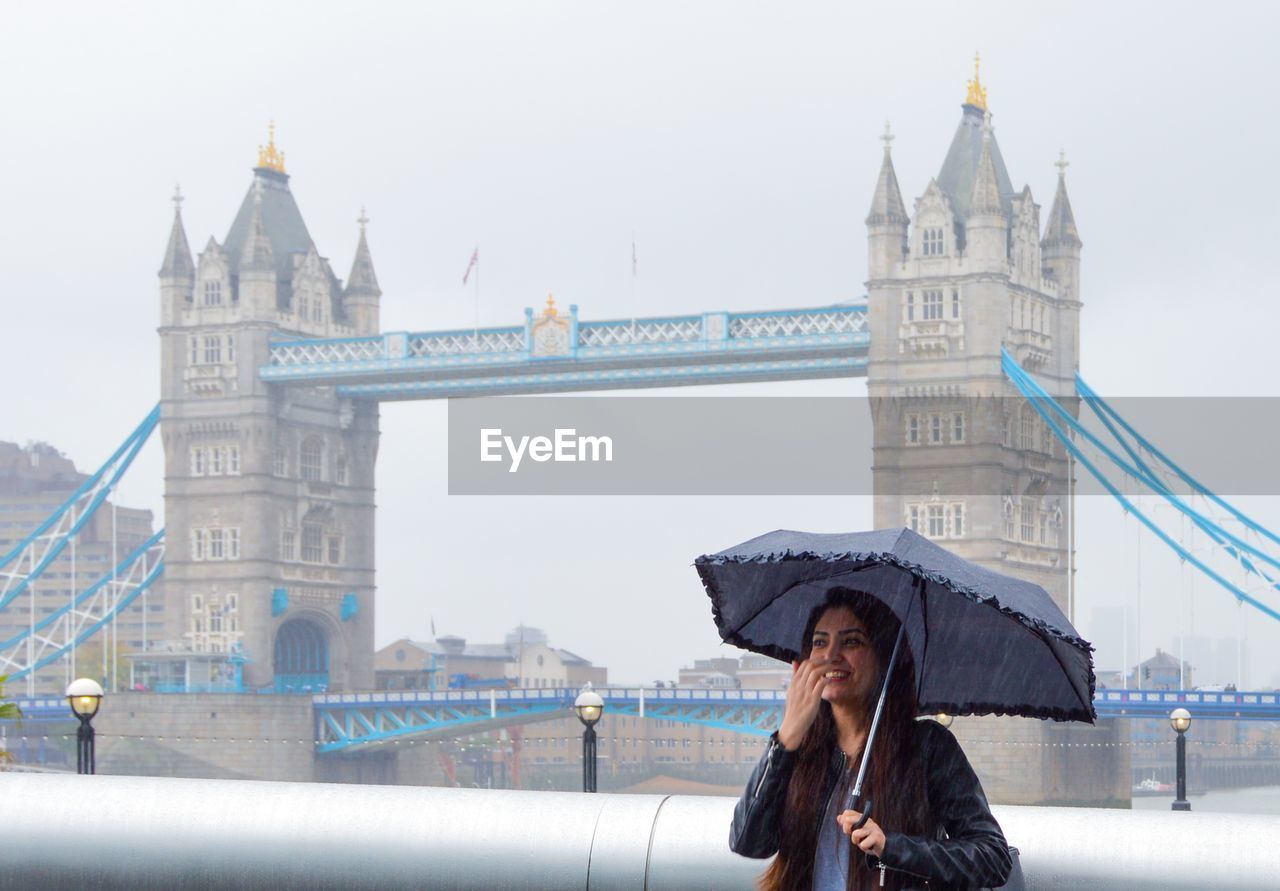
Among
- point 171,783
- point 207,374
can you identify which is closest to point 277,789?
point 171,783

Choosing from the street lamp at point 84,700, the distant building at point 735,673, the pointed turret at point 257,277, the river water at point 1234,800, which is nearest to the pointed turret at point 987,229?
the river water at point 1234,800

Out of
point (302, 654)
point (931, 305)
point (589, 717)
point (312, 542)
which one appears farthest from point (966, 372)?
point (589, 717)

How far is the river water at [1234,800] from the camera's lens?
3975cm

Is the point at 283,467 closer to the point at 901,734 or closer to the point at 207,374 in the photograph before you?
the point at 207,374

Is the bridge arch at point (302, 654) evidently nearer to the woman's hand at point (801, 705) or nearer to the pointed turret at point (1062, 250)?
the pointed turret at point (1062, 250)

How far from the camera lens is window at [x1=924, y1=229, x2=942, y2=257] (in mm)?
41375

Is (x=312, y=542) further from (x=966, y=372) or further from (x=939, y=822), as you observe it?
(x=939, y=822)

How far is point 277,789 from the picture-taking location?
2.81 metres

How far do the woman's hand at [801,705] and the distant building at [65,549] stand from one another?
203 feet

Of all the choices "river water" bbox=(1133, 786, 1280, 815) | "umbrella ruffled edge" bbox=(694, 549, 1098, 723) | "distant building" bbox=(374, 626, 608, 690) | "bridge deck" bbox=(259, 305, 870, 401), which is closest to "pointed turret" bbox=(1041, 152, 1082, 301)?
"bridge deck" bbox=(259, 305, 870, 401)

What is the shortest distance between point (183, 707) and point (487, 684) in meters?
12.4

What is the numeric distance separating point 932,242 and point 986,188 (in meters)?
1.49

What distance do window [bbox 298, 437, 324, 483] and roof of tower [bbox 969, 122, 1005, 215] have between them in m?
16.4

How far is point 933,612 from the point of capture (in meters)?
2.42
